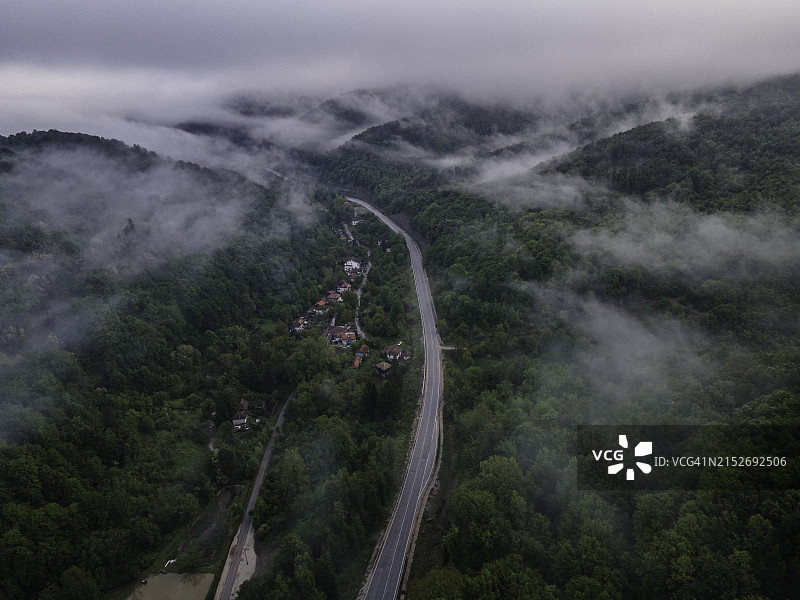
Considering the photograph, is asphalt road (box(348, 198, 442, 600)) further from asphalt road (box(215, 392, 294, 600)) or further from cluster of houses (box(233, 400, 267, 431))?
cluster of houses (box(233, 400, 267, 431))

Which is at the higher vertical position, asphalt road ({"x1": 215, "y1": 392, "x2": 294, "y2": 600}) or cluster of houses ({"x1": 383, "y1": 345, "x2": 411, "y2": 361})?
cluster of houses ({"x1": 383, "y1": 345, "x2": 411, "y2": 361})

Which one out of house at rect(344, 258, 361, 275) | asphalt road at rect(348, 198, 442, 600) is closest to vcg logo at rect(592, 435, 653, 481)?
asphalt road at rect(348, 198, 442, 600)

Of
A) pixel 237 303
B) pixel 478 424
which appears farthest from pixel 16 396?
pixel 478 424

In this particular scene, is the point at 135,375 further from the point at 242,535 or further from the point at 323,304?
the point at 323,304

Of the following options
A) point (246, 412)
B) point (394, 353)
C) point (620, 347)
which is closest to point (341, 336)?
point (394, 353)

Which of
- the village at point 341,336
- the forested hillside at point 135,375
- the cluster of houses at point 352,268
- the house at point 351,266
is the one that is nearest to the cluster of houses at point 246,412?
the village at point 341,336

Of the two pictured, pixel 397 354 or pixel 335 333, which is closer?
pixel 397 354
